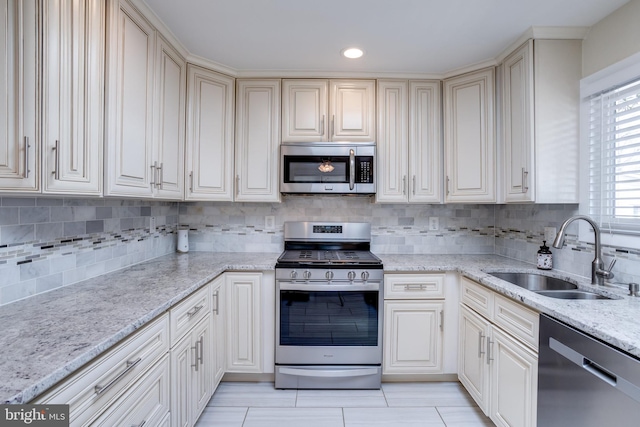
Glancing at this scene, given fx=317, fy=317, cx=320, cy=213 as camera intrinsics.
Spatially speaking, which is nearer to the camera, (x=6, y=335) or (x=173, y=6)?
(x=6, y=335)

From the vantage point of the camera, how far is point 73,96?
3.94ft

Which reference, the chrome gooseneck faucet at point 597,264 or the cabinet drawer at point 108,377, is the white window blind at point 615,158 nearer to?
the chrome gooseneck faucet at point 597,264

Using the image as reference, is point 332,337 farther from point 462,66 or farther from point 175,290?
point 462,66

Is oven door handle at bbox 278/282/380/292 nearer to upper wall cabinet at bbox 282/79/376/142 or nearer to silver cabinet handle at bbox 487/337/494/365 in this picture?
silver cabinet handle at bbox 487/337/494/365

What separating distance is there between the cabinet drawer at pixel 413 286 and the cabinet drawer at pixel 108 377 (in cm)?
146

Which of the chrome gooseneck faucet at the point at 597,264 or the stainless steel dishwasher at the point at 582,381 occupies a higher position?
the chrome gooseneck faucet at the point at 597,264

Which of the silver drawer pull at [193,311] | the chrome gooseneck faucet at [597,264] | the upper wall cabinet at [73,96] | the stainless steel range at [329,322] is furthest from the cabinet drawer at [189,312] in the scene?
the chrome gooseneck faucet at [597,264]

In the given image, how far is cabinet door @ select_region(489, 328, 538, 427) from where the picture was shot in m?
1.43

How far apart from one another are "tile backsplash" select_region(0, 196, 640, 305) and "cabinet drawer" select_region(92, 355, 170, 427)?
0.66m

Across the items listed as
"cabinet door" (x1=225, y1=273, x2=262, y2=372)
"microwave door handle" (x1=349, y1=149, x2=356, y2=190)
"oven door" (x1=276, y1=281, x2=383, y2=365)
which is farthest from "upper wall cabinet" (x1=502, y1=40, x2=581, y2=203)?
"cabinet door" (x1=225, y1=273, x2=262, y2=372)

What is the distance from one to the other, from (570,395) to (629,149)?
4.27 feet

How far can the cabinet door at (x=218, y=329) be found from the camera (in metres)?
1.99

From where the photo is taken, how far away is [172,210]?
2.67 meters

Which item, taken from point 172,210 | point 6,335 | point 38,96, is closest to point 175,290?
point 6,335
